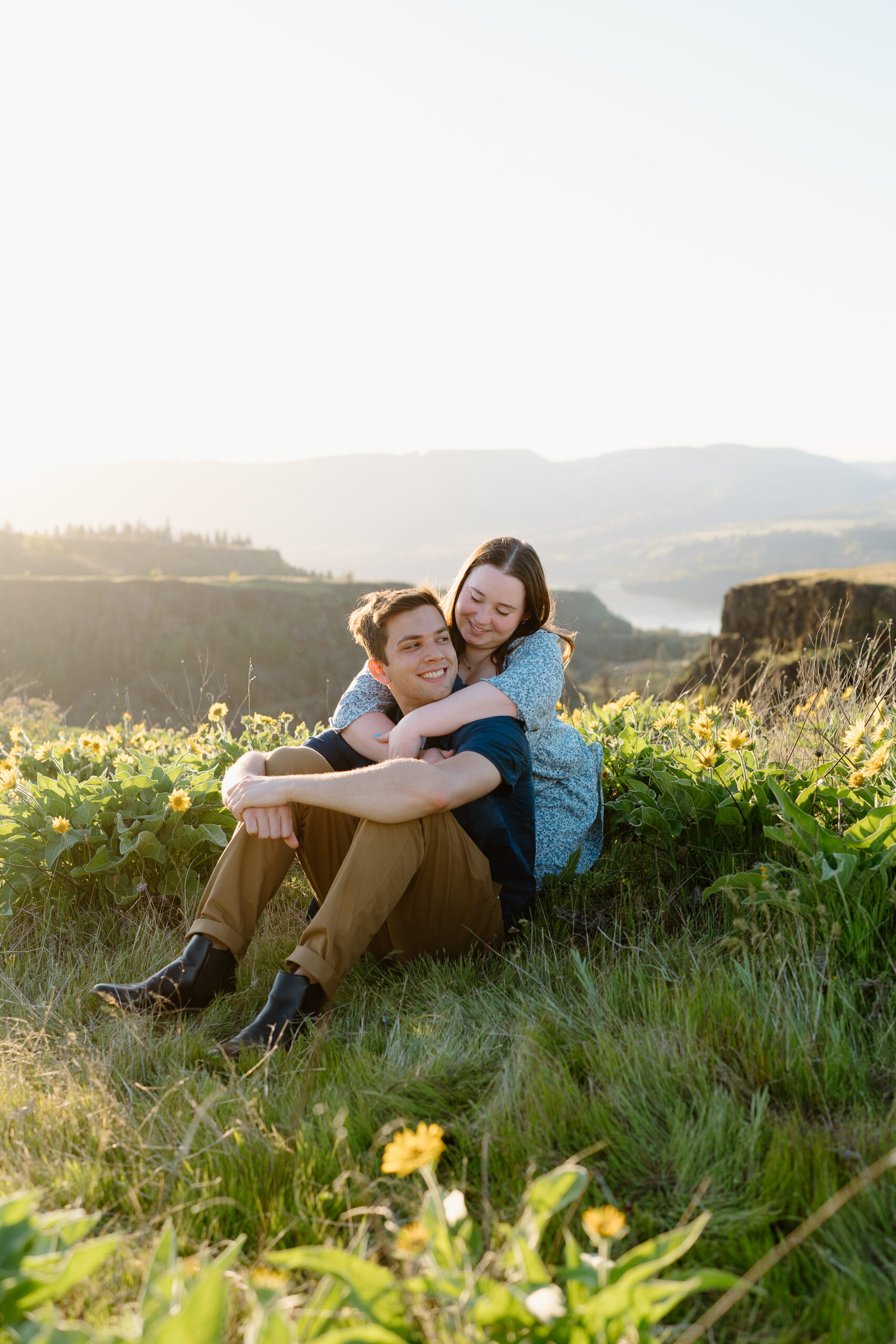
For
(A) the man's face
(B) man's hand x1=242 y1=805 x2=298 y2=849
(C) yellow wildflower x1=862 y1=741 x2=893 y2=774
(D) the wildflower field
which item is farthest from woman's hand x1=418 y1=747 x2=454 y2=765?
(C) yellow wildflower x1=862 y1=741 x2=893 y2=774

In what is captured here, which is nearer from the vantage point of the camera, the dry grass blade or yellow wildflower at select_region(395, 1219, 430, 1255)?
the dry grass blade

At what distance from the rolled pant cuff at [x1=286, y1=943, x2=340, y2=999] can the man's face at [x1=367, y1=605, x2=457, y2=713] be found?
0.92 m

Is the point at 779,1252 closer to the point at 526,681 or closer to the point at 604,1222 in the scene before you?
the point at 604,1222

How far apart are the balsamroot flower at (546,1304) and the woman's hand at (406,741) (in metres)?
1.64

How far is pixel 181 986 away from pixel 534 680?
1384 mm

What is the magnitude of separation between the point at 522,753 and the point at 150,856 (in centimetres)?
156

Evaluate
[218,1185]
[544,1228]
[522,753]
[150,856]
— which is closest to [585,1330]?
[544,1228]

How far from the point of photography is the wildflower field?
1128mm

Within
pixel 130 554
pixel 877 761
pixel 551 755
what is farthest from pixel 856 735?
pixel 130 554

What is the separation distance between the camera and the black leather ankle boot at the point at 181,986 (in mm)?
2391

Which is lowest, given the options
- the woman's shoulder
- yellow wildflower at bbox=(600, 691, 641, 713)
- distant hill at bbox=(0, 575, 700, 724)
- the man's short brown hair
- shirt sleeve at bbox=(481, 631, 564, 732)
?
distant hill at bbox=(0, 575, 700, 724)

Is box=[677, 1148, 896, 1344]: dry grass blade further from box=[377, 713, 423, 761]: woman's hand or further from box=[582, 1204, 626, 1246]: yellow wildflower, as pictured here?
box=[377, 713, 423, 761]: woman's hand

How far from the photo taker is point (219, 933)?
2.42 m

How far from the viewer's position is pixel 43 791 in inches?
130
